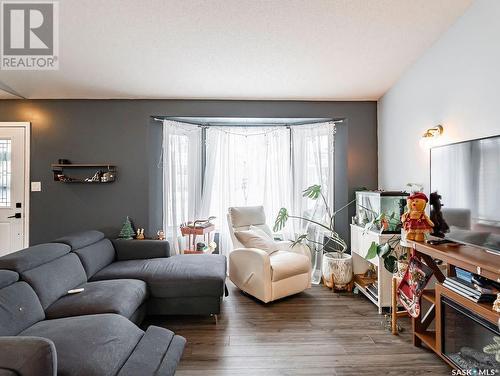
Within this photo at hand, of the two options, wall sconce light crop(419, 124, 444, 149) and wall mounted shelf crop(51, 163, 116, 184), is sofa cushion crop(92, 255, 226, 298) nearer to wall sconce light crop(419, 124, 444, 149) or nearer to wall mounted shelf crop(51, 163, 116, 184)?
wall mounted shelf crop(51, 163, 116, 184)

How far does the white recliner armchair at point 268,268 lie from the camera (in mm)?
2594

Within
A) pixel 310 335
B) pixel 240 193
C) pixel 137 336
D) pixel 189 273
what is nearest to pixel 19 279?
pixel 137 336

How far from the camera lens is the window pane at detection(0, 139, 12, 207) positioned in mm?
3020

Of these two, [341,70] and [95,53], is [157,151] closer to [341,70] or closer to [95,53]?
[95,53]

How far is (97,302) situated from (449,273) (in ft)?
8.19

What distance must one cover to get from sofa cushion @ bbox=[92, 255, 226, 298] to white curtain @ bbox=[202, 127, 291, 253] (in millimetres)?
1290

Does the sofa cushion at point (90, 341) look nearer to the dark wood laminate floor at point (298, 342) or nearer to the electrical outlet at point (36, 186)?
the dark wood laminate floor at point (298, 342)

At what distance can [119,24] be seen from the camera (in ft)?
6.81

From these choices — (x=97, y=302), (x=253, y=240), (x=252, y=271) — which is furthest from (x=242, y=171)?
(x=97, y=302)

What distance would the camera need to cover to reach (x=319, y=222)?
3.38 m

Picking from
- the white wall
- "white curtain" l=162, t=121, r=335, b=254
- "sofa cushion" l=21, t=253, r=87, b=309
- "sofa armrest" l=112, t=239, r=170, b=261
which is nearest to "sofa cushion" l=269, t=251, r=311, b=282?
"white curtain" l=162, t=121, r=335, b=254

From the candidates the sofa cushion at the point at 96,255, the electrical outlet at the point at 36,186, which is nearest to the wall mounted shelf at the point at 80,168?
the electrical outlet at the point at 36,186

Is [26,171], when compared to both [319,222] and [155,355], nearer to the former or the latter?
[155,355]

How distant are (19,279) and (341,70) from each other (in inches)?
131
